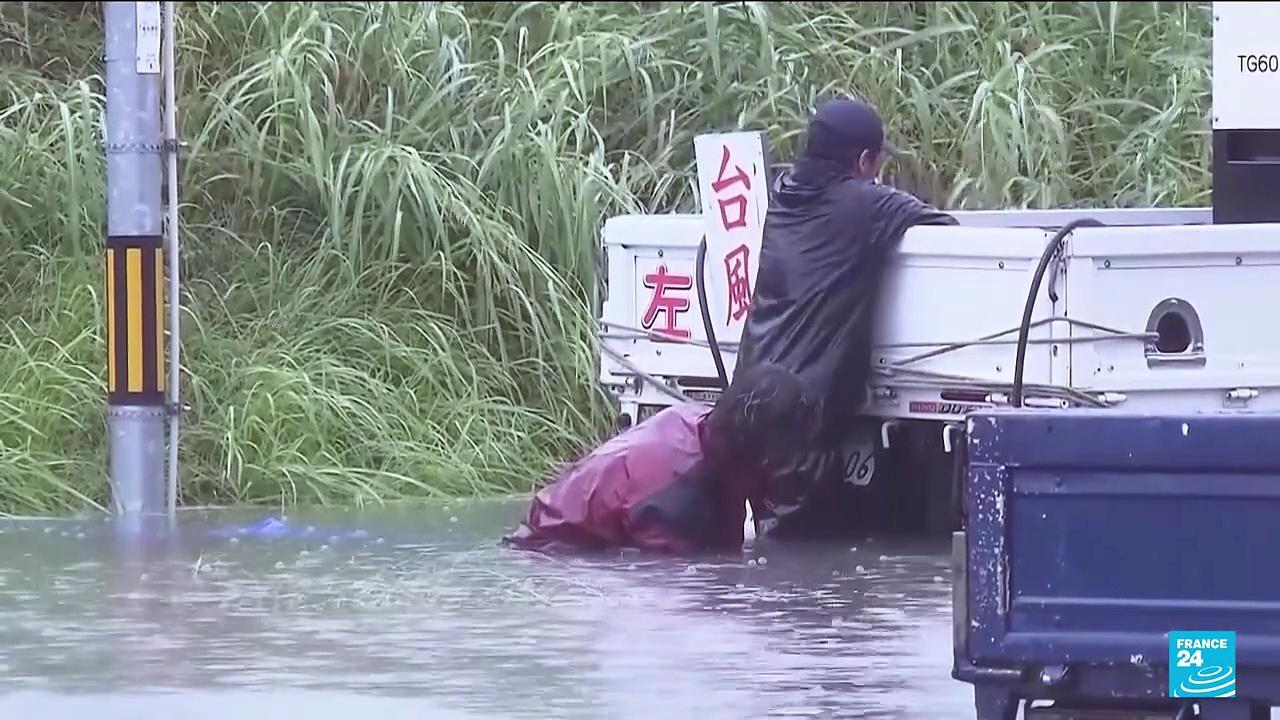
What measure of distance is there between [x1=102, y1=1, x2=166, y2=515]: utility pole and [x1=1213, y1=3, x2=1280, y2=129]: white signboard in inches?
176

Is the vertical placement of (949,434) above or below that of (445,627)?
above

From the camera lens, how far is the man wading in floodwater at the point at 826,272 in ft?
34.5

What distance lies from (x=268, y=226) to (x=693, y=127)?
2.38 m

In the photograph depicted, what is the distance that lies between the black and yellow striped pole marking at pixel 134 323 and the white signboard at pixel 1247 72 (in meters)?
4.55

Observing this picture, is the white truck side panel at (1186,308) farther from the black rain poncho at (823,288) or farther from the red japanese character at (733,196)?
the red japanese character at (733,196)

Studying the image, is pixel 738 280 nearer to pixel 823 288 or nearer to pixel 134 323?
pixel 823 288

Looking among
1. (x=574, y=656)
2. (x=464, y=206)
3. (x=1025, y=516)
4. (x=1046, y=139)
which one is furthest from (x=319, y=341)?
(x=1025, y=516)

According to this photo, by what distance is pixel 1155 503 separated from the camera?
5.96 m

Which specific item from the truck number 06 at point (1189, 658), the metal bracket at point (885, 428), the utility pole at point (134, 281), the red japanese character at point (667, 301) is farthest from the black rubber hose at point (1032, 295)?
the utility pole at point (134, 281)

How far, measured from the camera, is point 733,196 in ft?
36.8

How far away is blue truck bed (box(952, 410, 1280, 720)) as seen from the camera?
19.4 feet

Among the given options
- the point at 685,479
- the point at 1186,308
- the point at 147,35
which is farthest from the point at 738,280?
the point at 147,35

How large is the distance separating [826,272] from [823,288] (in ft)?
0.21

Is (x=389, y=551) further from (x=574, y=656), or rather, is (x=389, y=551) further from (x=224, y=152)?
(x=224, y=152)
